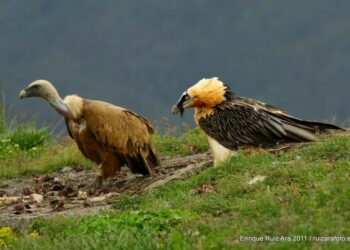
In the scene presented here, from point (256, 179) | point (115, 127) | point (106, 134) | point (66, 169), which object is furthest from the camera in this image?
point (66, 169)

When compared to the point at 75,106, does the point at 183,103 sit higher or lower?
lower

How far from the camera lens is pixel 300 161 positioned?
10.0m

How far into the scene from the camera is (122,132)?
1359 centimetres

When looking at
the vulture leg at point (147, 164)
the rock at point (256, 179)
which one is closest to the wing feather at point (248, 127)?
the vulture leg at point (147, 164)

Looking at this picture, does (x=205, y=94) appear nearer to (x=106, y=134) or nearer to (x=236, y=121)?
(x=236, y=121)

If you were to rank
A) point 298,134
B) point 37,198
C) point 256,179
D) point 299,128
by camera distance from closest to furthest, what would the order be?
1. point 256,179
2. point 298,134
3. point 299,128
4. point 37,198

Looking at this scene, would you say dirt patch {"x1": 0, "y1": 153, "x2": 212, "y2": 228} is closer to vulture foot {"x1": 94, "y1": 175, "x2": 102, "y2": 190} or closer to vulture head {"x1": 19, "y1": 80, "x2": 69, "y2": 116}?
vulture foot {"x1": 94, "y1": 175, "x2": 102, "y2": 190}

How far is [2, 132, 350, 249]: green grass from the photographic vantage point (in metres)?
7.84

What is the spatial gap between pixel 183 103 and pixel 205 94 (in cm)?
33

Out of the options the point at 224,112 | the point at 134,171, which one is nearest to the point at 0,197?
the point at 134,171

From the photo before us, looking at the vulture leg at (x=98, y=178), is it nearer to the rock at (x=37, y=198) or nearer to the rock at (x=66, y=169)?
the rock at (x=37, y=198)

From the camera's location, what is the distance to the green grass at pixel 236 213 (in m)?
7.84

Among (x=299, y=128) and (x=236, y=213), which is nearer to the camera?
(x=236, y=213)

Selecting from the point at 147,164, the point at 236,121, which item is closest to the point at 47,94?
the point at 147,164
